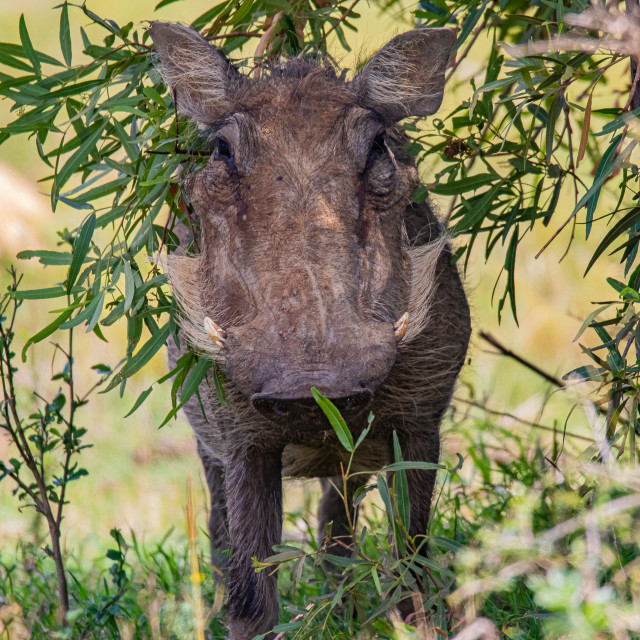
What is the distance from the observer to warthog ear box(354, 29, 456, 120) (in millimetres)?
2988

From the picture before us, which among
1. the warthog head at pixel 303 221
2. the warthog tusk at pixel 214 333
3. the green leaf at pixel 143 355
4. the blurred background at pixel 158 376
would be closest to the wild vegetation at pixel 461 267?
the green leaf at pixel 143 355

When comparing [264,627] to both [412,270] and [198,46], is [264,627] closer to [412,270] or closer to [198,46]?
[412,270]

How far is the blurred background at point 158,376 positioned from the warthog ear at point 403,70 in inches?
50.3

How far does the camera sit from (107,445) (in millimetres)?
6836

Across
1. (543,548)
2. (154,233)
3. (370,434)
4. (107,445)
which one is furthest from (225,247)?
(107,445)

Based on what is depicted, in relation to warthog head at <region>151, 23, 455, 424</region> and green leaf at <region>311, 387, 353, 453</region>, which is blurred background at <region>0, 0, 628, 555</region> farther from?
green leaf at <region>311, 387, 353, 453</region>

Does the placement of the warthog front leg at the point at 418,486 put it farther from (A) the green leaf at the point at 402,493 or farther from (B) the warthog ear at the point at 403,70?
(B) the warthog ear at the point at 403,70

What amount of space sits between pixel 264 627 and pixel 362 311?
1129 millimetres

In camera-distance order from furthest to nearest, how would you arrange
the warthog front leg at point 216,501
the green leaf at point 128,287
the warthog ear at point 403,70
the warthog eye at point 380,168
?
the warthog front leg at point 216,501, the warthog ear at point 403,70, the warthog eye at point 380,168, the green leaf at point 128,287

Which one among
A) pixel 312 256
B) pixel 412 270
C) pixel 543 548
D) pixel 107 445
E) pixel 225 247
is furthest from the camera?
pixel 107 445

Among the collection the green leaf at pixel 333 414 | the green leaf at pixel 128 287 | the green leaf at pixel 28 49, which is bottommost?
the green leaf at pixel 333 414

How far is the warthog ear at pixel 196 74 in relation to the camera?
2924 mm

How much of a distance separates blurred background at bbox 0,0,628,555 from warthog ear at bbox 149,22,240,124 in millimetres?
1564

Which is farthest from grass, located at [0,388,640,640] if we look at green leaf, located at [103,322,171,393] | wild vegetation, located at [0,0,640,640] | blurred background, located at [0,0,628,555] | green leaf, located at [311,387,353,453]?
blurred background, located at [0,0,628,555]
